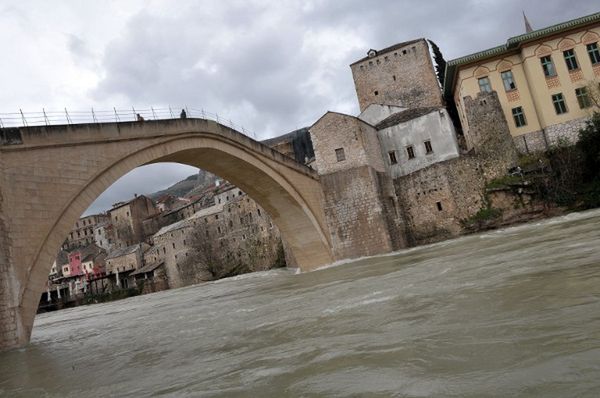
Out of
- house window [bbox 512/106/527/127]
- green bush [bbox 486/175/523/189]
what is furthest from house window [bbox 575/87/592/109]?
green bush [bbox 486/175/523/189]

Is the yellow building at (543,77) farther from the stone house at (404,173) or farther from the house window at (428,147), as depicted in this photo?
the house window at (428,147)

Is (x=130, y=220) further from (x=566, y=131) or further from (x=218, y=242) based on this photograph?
(x=566, y=131)

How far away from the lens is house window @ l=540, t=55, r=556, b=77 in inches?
884

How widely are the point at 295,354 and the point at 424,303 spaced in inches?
80.5

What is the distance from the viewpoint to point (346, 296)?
28.3ft

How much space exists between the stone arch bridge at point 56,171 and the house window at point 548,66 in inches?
580

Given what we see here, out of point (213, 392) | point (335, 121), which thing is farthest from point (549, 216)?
point (213, 392)

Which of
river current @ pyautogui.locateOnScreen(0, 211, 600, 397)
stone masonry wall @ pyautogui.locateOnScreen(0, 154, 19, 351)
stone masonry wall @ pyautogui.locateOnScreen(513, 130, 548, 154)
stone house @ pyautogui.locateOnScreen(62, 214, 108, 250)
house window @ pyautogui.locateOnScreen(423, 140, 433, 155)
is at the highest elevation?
stone house @ pyautogui.locateOnScreen(62, 214, 108, 250)

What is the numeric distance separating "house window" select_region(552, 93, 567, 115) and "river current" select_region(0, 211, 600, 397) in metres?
16.5

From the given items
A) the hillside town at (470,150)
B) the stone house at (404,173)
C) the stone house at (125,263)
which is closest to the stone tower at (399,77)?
the hillside town at (470,150)

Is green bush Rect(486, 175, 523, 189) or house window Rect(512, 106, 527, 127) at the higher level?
house window Rect(512, 106, 527, 127)

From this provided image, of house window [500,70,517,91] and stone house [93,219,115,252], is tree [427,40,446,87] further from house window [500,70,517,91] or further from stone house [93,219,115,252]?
stone house [93,219,115,252]

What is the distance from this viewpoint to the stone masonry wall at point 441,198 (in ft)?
76.5

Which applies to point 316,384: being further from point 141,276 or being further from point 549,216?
point 141,276
